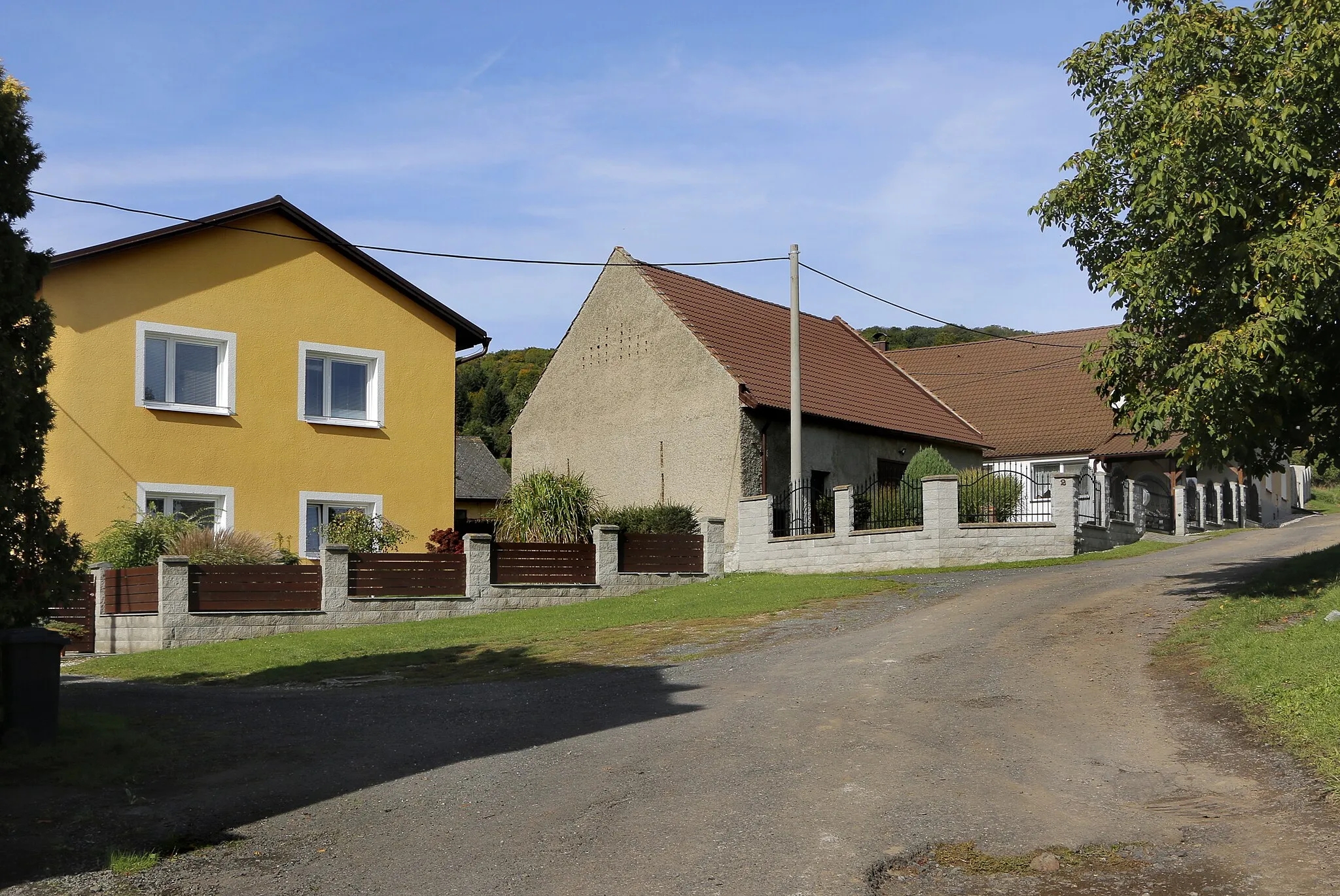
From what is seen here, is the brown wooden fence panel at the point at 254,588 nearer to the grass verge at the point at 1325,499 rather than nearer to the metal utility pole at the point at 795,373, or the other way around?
the metal utility pole at the point at 795,373

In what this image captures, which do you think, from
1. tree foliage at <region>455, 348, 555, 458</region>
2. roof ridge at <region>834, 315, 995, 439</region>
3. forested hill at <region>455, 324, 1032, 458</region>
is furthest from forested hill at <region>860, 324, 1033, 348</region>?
roof ridge at <region>834, 315, 995, 439</region>

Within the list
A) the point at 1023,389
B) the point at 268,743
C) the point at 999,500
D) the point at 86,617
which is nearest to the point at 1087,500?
the point at 999,500

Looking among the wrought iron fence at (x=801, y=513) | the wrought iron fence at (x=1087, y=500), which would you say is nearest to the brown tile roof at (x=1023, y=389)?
the wrought iron fence at (x=1087, y=500)

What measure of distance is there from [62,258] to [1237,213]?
60.5 ft

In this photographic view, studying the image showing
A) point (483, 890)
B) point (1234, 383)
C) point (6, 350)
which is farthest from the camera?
point (1234, 383)

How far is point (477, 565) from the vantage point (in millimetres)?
22094

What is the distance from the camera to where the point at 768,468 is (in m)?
28.3

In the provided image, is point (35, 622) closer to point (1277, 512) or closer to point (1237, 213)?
point (1237, 213)

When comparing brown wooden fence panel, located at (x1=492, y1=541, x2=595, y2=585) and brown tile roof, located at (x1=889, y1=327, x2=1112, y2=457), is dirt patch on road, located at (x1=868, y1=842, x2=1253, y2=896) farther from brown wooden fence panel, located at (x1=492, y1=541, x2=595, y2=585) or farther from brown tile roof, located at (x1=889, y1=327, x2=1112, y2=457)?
brown tile roof, located at (x1=889, y1=327, x2=1112, y2=457)

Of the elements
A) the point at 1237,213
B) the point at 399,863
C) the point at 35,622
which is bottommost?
the point at 399,863

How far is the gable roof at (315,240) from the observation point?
2155cm

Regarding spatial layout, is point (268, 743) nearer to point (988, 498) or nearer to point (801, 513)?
point (801, 513)

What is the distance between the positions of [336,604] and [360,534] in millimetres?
2547

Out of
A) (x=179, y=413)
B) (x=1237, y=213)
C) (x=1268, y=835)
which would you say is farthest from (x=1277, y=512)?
(x=1268, y=835)
